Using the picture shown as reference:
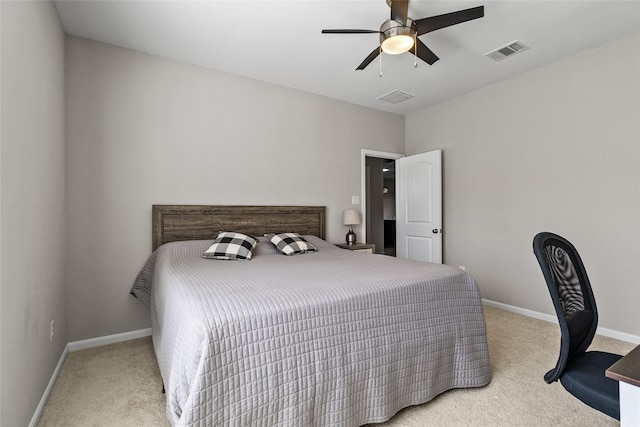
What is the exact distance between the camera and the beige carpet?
172 centimetres

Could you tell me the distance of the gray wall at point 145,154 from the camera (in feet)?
8.98

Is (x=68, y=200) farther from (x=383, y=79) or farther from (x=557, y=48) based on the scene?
(x=557, y=48)

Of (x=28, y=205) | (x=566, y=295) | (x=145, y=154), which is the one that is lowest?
(x=566, y=295)

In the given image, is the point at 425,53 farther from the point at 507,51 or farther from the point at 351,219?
the point at 351,219

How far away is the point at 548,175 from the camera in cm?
334

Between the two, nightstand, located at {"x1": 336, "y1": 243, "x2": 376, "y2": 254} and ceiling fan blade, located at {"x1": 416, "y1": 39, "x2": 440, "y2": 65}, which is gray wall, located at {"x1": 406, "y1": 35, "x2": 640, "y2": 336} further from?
ceiling fan blade, located at {"x1": 416, "y1": 39, "x2": 440, "y2": 65}

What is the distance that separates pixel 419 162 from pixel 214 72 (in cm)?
279

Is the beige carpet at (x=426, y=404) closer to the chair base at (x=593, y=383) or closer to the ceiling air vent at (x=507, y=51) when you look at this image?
the chair base at (x=593, y=383)

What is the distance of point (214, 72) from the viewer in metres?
3.35

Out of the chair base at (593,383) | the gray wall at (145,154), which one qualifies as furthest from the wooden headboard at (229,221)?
the chair base at (593,383)

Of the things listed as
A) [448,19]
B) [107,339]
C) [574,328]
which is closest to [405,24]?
[448,19]

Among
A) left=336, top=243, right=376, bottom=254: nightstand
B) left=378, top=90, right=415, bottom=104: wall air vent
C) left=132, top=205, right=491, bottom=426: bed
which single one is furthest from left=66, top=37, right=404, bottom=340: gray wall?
left=378, top=90, right=415, bottom=104: wall air vent

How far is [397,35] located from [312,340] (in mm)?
1912

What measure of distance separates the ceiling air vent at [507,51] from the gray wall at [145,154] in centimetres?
198
